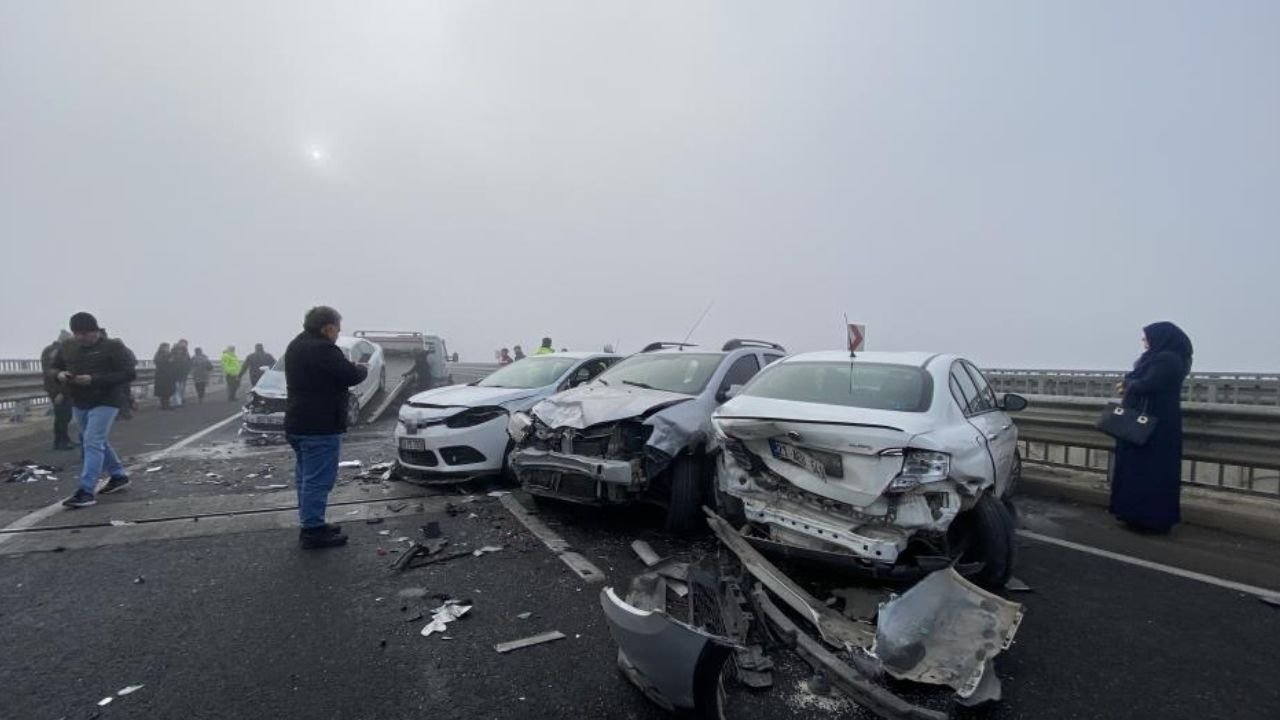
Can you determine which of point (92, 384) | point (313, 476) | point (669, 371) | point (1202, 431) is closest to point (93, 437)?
point (92, 384)

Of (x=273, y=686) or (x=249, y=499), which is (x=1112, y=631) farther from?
(x=249, y=499)

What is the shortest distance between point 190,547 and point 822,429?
4692 millimetres

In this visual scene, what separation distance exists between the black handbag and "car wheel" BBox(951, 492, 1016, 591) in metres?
2.30

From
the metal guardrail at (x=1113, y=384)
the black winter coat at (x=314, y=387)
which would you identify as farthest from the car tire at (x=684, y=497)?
the metal guardrail at (x=1113, y=384)

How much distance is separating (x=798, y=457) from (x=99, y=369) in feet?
21.3

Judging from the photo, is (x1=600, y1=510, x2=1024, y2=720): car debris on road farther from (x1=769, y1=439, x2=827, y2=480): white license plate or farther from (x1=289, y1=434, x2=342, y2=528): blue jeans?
(x1=289, y1=434, x2=342, y2=528): blue jeans

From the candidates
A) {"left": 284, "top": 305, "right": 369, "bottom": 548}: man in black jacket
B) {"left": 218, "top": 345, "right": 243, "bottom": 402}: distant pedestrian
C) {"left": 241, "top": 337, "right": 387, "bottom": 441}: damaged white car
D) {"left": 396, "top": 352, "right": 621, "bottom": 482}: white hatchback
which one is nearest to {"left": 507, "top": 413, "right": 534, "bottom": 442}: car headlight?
{"left": 396, "top": 352, "right": 621, "bottom": 482}: white hatchback

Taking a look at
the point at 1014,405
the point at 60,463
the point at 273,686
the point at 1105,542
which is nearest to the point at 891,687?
the point at 273,686

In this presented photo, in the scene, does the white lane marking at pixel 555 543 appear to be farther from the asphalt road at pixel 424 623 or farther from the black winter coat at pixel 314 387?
the black winter coat at pixel 314 387

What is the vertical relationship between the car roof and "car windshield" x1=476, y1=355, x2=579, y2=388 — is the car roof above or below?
above

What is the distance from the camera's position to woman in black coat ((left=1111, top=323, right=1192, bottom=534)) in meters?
4.92

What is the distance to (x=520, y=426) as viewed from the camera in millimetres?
5172

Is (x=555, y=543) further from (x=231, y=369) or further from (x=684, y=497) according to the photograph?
(x=231, y=369)

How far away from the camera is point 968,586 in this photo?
2.97 meters
